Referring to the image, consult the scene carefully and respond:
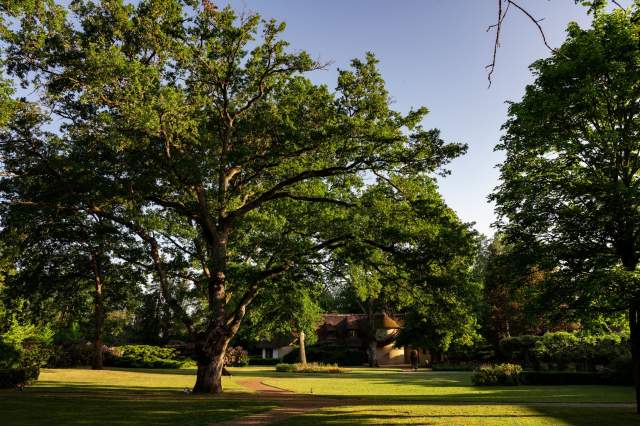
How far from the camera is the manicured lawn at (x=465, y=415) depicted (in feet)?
48.2

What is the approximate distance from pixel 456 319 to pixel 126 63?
1684 cm

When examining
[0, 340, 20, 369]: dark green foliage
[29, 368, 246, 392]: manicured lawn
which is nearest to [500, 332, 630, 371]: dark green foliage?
[29, 368, 246, 392]: manicured lawn

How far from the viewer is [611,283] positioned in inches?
602

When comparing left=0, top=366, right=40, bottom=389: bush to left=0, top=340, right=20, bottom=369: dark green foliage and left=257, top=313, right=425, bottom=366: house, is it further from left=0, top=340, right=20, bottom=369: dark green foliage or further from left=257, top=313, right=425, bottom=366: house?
left=257, top=313, right=425, bottom=366: house

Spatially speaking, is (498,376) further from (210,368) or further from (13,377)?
(13,377)

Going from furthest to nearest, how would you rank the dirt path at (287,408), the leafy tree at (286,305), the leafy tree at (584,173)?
the leafy tree at (286,305)
the leafy tree at (584,173)
the dirt path at (287,408)

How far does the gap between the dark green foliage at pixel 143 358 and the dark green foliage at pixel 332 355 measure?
705 inches

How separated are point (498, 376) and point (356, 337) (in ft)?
152

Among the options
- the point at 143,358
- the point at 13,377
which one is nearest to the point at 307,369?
the point at 143,358

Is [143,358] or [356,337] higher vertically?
[143,358]

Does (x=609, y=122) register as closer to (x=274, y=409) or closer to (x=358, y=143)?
(x=358, y=143)

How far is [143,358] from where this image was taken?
165ft

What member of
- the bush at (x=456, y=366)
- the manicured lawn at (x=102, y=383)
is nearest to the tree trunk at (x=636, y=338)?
the manicured lawn at (x=102, y=383)

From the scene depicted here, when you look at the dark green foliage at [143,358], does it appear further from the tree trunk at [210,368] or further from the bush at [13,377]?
the tree trunk at [210,368]
